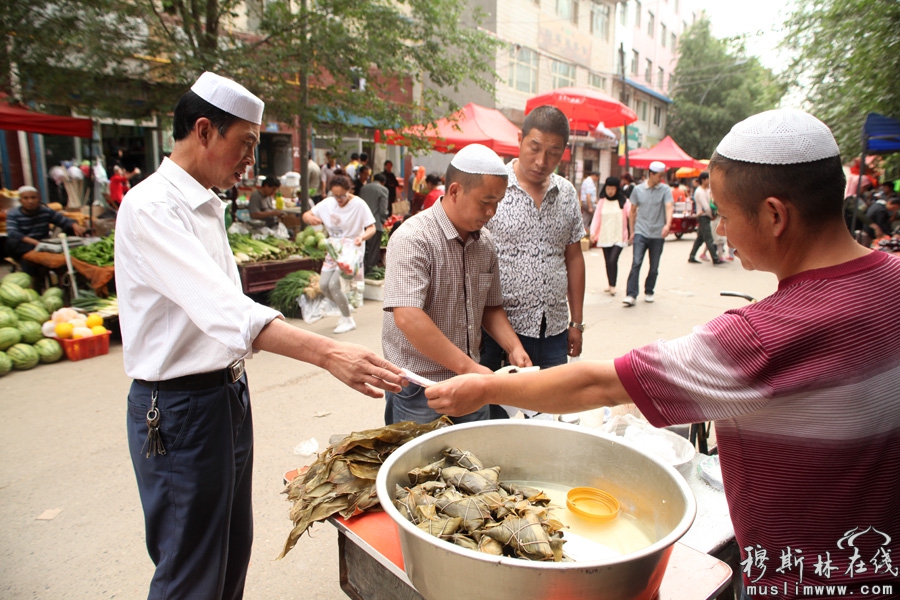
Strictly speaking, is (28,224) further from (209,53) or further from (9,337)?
(209,53)

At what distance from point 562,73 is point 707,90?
546 inches

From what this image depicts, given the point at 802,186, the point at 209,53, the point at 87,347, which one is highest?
the point at 209,53

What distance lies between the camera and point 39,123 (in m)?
8.14

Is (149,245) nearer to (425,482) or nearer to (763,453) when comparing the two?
(425,482)

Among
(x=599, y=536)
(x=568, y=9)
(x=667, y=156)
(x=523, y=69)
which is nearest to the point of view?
(x=599, y=536)

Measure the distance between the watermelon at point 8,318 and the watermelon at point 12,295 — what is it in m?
0.25

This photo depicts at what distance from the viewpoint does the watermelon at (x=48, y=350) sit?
5.93 metres

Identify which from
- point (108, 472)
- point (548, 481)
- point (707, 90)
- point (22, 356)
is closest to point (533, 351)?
point (548, 481)

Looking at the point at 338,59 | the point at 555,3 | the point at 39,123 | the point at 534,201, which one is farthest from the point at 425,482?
the point at 555,3

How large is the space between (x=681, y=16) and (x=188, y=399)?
172 ft

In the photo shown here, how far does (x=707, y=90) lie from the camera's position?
3628cm

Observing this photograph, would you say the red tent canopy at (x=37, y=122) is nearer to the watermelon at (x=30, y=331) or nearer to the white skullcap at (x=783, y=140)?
the watermelon at (x=30, y=331)

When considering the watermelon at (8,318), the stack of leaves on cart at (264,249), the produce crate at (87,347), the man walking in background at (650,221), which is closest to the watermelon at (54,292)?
the watermelon at (8,318)

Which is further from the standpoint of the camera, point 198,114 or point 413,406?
point 413,406
